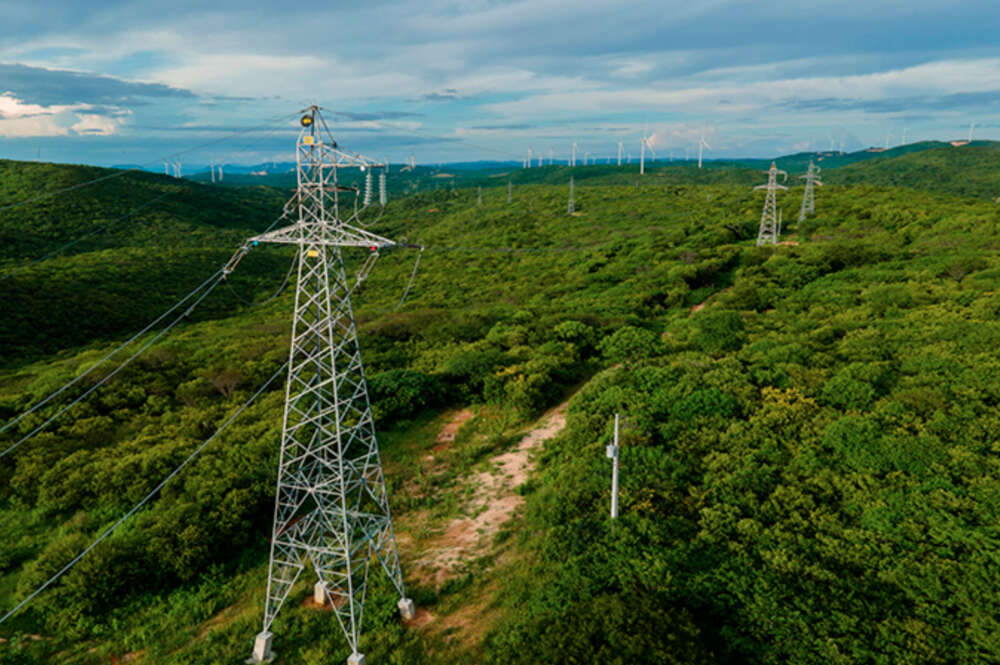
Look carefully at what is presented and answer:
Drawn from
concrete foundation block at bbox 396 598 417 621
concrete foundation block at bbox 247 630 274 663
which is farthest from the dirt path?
concrete foundation block at bbox 247 630 274 663

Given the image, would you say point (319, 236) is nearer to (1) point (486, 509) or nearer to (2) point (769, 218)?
(1) point (486, 509)

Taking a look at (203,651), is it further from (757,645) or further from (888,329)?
(888,329)

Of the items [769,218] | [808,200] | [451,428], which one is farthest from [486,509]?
[808,200]

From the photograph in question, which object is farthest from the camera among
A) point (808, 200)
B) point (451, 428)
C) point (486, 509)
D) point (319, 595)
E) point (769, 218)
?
point (808, 200)

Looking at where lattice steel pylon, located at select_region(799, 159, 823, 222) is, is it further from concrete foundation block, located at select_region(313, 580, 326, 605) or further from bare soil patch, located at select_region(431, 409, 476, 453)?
concrete foundation block, located at select_region(313, 580, 326, 605)

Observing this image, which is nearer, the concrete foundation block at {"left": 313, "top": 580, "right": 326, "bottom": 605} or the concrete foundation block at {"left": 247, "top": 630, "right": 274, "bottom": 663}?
the concrete foundation block at {"left": 247, "top": 630, "right": 274, "bottom": 663}
